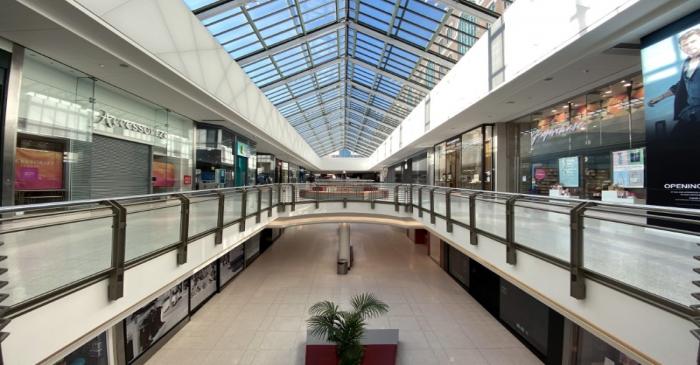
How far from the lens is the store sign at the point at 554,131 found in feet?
26.6

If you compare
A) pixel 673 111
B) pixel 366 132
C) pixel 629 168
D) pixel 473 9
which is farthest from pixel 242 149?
pixel 366 132

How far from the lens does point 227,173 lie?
13.0 meters

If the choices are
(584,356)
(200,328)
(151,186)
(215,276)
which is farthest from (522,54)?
(215,276)

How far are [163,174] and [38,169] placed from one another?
398cm

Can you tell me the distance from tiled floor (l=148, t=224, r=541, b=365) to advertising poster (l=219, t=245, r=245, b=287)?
0.37 meters

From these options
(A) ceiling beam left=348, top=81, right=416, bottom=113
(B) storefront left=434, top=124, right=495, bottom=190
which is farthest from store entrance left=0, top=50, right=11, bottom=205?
(A) ceiling beam left=348, top=81, right=416, bottom=113

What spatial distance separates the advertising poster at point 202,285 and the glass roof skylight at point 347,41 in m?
7.95

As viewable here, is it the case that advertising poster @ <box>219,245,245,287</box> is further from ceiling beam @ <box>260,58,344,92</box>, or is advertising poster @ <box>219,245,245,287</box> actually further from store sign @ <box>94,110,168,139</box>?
ceiling beam @ <box>260,58,344,92</box>

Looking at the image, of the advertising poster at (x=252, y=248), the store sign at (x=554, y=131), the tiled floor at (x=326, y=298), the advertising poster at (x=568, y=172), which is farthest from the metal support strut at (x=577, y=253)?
the advertising poster at (x=252, y=248)

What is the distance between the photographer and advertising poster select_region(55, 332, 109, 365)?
5039 millimetres

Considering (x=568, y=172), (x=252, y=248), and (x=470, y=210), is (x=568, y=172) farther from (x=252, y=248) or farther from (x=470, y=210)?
(x=252, y=248)

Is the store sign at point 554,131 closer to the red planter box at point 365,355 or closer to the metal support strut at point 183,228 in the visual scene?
the red planter box at point 365,355

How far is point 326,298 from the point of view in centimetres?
1143

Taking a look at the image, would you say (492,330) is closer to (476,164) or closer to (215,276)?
(476,164)
